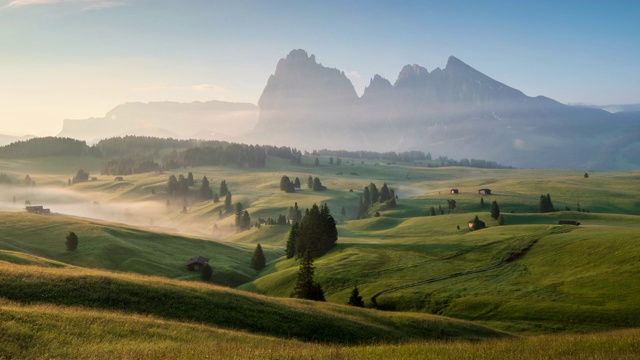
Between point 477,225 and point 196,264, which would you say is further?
point 477,225

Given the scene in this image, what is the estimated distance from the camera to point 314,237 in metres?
118

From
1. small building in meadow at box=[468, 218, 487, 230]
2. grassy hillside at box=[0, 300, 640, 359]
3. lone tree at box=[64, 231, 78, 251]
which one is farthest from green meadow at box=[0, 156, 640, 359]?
small building in meadow at box=[468, 218, 487, 230]

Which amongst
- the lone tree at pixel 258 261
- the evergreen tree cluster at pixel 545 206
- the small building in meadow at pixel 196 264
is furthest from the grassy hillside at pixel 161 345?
the evergreen tree cluster at pixel 545 206

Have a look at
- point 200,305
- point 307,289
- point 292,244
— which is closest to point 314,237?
point 292,244

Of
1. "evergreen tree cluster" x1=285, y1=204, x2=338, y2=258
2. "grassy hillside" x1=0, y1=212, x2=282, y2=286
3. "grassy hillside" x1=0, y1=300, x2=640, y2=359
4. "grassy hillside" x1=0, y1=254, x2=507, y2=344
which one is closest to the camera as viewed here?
"grassy hillside" x1=0, y1=300, x2=640, y2=359

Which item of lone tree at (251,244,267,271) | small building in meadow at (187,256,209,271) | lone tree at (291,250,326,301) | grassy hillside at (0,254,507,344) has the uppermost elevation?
grassy hillside at (0,254,507,344)

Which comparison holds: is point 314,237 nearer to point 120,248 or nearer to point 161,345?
point 120,248

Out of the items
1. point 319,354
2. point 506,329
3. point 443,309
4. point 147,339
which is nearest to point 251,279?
point 443,309

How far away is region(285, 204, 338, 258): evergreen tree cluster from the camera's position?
117 metres

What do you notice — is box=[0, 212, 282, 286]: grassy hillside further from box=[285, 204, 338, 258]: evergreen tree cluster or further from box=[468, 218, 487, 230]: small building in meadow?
box=[468, 218, 487, 230]: small building in meadow

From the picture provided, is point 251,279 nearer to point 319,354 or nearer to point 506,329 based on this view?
point 506,329

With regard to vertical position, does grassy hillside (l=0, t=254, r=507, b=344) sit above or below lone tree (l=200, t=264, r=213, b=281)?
above

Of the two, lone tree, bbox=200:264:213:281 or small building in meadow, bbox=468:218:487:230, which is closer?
lone tree, bbox=200:264:213:281

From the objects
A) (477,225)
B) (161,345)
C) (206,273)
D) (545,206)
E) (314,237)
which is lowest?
(206,273)
